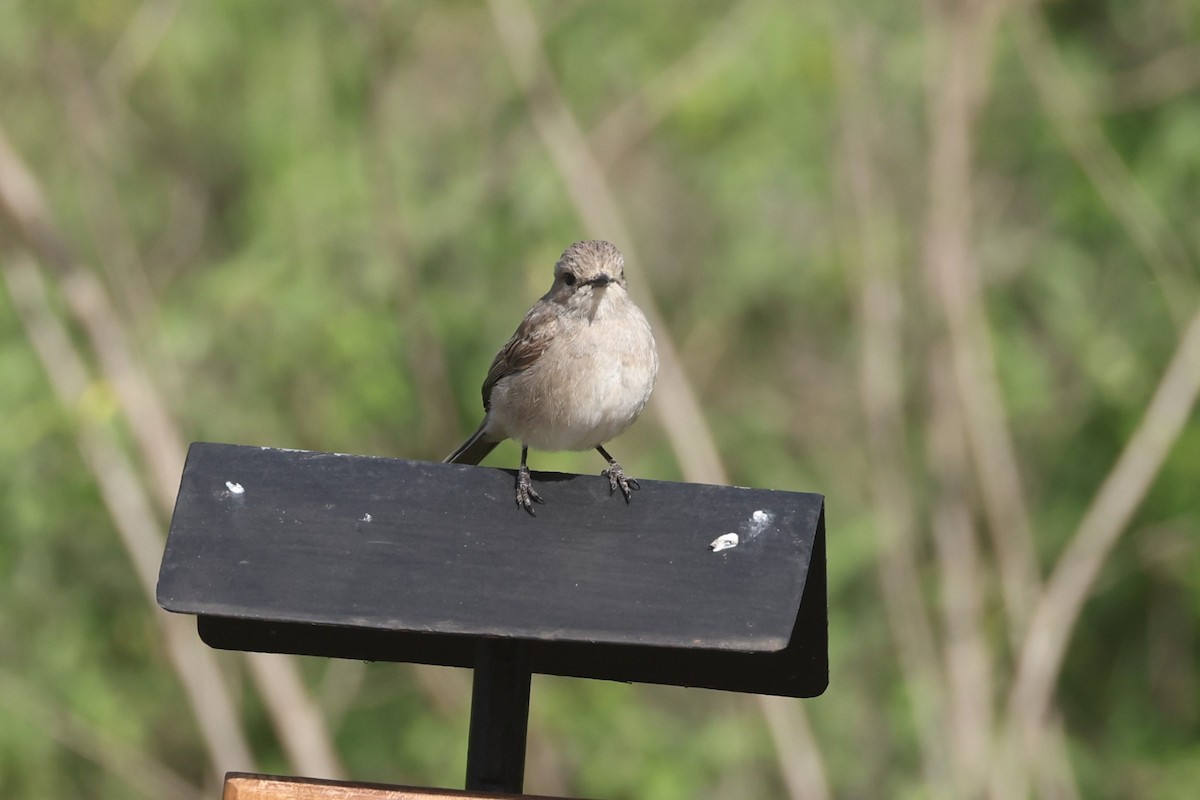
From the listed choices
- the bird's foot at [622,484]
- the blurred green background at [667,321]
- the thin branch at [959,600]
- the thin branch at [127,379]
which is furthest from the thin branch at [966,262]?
the bird's foot at [622,484]

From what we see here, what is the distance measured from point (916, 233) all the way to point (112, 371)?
196 inches

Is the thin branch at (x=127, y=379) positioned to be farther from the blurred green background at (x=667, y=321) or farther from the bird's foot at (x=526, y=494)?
the bird's foot at (x=526, y=494)

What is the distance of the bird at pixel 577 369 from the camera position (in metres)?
5.16

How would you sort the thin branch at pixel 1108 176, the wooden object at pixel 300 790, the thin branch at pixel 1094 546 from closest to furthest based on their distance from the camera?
the wooden object at pixel 300 790, the thin branch at pixel 1094 546, the thin branch at pixel 1108 176

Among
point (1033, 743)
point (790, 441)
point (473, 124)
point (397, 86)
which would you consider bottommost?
point (1033, 743)

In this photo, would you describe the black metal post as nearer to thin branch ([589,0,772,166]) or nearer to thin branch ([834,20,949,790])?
thin branch ([834,20,949,790])

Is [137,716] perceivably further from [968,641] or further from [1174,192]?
[1174,192]

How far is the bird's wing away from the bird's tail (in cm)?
17

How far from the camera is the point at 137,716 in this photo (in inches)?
422

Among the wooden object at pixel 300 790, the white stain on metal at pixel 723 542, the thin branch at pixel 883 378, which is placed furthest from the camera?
the thin branch at pixel 883 378

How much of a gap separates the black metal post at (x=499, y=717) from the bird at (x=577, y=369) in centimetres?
93

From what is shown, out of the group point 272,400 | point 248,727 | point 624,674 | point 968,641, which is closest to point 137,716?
point 248,727

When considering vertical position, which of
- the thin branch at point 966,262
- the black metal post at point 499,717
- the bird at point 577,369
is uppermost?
the thin branch at point 966,262

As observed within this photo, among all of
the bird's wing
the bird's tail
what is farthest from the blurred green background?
the bird's wing
